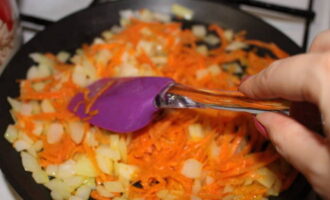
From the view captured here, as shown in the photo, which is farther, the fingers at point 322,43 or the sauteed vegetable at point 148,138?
the sauteed vegetable at point 148,138

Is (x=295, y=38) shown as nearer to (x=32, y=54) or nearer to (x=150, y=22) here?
(x=150, y=22)

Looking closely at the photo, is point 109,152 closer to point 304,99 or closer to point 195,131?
point 195,131

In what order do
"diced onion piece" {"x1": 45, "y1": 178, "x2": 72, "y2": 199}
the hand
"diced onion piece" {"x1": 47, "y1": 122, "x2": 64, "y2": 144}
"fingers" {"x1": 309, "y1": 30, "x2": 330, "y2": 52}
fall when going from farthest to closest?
"diced onion piece" {"x1": 47, "y1": 122, "x2": 64, "y2": 144}, "diced onion piece" {"x1": 45, "y1": 178, "x2": 72, "y2": 199}, "fingers" {"x1": 309, "y1": 30, "x2": 330, "y2": 52}, the hand

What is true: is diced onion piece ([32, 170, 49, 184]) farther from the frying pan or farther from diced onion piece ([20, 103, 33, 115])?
diced onion piece ([20, 103, 33, 115])

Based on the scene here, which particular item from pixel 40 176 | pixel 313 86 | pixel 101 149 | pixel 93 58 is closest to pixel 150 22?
pixel 93 58

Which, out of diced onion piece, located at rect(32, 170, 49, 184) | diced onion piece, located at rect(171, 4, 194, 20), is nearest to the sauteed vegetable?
diced onion piece, located at rect(32, 170, 49, 184)

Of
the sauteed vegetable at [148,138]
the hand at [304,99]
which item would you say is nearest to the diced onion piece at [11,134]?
the sauteed vegetable at [148,138]

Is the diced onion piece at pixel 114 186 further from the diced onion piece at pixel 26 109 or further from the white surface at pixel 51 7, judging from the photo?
the white surface at pixel 51 7
